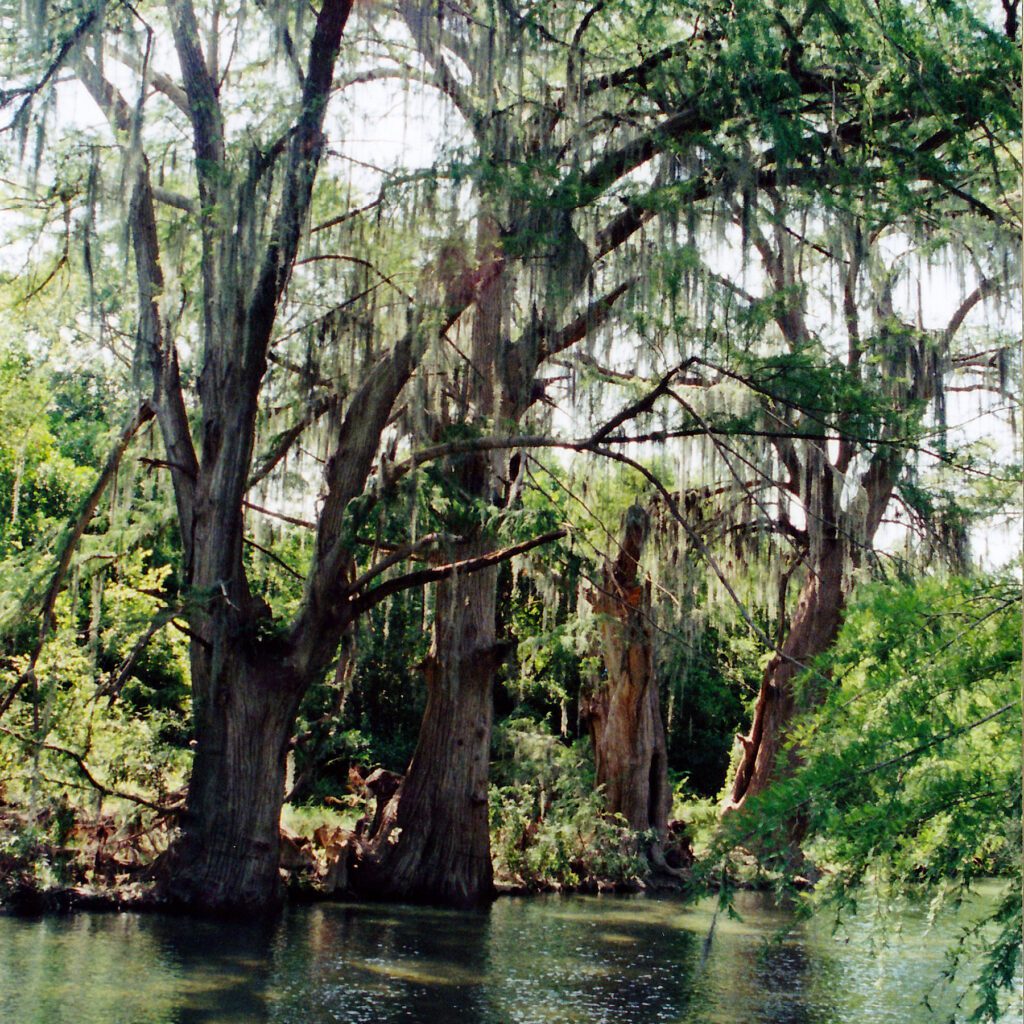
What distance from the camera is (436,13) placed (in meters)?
9.62

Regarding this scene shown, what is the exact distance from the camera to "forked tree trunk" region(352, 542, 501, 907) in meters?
13.2

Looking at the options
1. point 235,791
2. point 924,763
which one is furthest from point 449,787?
point 924,763

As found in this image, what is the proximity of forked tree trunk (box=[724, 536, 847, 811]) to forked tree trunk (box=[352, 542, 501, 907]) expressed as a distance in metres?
4.29

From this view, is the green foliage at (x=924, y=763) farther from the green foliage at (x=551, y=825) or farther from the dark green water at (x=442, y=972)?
the green foliage at (x=551, y=825)

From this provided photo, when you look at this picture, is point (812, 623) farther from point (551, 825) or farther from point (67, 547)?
point (67, 547)

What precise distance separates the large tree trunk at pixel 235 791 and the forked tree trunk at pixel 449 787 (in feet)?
6.69

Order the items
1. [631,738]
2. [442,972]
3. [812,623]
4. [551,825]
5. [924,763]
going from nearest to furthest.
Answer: [924,763]
[442,972]
[551,825]
[812,623]
[631,738]

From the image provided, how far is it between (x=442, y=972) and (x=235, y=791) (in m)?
2.90

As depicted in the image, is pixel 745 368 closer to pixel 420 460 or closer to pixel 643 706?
pixel 420 460

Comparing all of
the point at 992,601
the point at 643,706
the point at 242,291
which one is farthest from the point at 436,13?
the point at 643,706

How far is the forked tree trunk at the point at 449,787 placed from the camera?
13.2 metres

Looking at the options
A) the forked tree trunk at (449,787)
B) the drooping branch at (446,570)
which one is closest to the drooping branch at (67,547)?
the drooping branch at (446,570)

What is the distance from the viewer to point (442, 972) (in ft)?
30.0

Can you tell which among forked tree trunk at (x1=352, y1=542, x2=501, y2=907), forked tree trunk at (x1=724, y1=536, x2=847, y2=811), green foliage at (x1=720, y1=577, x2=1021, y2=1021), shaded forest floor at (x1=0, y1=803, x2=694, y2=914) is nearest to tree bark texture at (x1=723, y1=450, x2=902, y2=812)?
forked tree trunk at (x1=724, y1=536, x2=847, y2=811)
